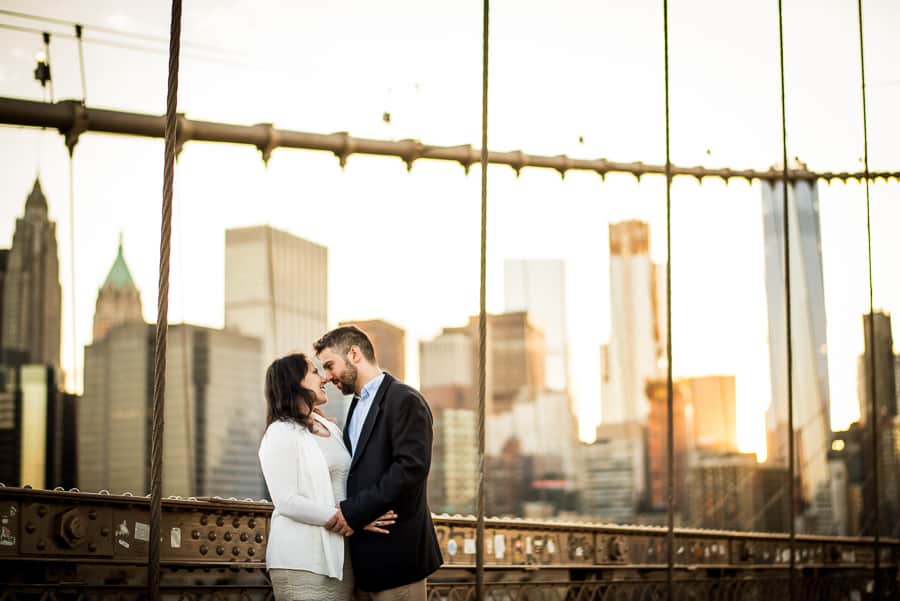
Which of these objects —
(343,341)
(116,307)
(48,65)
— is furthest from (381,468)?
(116,307)

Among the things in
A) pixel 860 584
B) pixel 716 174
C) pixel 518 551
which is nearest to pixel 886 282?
pixel 716 174

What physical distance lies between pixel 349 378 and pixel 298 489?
40 cm

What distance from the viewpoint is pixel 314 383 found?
3.51 meters

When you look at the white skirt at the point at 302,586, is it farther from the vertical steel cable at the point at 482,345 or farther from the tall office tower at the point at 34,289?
the tall office tower at the point at 34,289

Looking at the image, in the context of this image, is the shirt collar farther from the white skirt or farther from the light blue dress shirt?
the white skirt

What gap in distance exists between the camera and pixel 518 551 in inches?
280

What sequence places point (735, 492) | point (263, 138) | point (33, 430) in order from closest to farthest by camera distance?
1. point (263, 138)
2. point (735, 492)
3. point (33, 430)

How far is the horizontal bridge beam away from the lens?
523 inches

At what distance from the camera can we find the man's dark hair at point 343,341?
12.1 ft

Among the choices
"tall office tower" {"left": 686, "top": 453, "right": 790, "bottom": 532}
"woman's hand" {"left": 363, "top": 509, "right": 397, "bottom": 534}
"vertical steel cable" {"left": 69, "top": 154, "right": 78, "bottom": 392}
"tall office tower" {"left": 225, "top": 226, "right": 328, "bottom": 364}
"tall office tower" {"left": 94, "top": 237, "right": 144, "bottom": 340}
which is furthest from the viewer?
"tall office tower" {"left": 94, "top": 237, "right": 144, "bottom": 340}

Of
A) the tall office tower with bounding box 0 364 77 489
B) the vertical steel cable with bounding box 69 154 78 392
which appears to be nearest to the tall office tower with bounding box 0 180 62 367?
the tall office tower with bounding box 0 364 77 489

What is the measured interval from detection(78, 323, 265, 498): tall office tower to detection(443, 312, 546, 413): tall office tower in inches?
960

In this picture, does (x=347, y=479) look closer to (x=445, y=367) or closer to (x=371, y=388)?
(x=371, y=388)

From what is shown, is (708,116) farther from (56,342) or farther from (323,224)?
(56,342)
